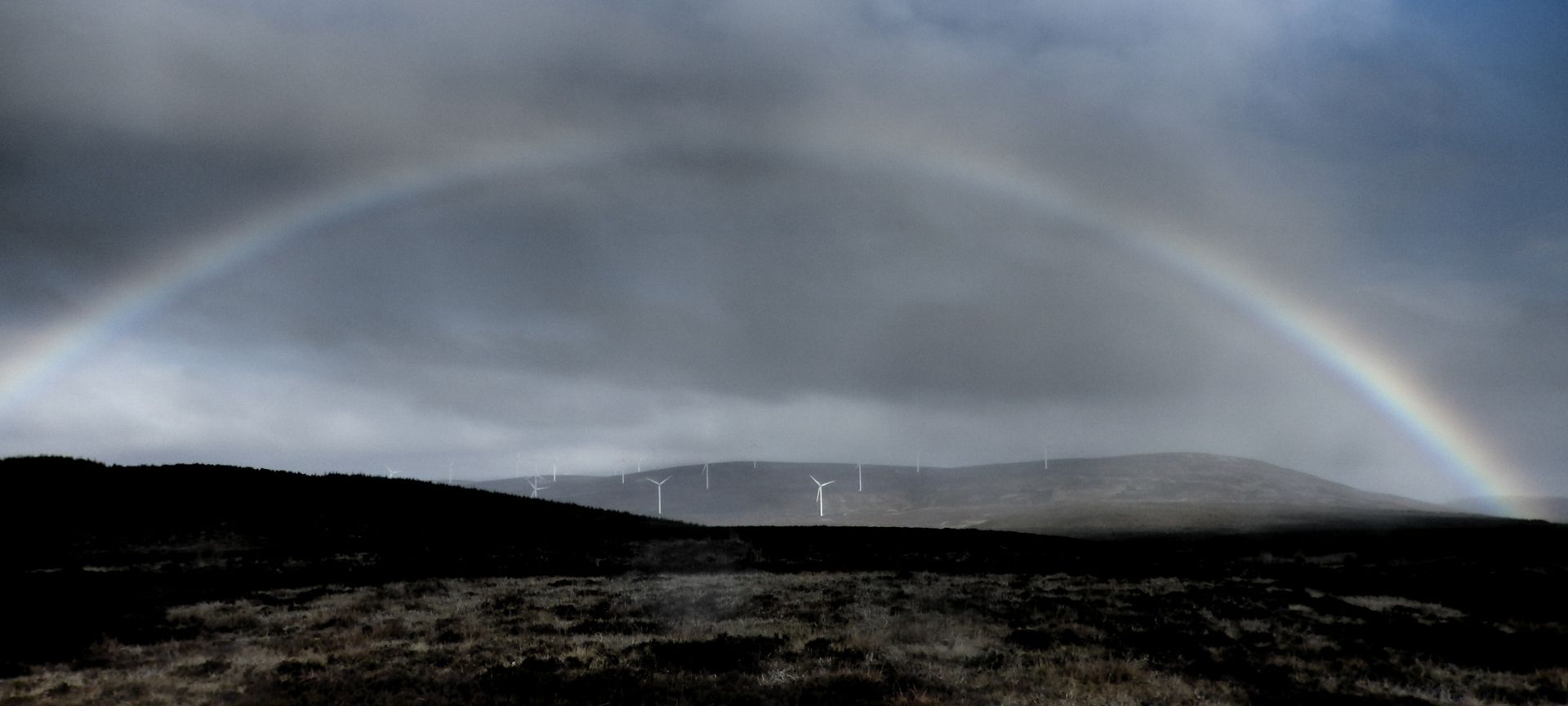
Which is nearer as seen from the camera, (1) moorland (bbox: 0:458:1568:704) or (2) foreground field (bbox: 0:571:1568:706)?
(2) foreground field (bbox: 0:571:1568:706)

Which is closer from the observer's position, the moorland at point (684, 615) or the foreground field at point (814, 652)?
the foreground field at point (814, 652)

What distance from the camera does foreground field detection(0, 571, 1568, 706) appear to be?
18953 mm

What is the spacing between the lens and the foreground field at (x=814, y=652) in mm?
18953

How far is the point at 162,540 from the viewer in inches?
2211

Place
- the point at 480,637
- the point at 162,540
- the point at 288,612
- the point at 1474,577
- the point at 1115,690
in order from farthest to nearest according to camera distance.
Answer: the point at 162,540
the point at 1474,577
the point at 288,612
the point at 480,637
the point at 1115,690

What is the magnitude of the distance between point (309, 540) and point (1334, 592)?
60475 mm

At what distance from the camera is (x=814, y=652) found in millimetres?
23344

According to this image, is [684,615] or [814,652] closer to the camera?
[814,652]

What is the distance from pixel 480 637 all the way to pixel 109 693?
9279 mm

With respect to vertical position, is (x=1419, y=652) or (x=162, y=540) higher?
(x=162, y=540)

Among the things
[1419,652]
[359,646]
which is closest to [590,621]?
[359,646]

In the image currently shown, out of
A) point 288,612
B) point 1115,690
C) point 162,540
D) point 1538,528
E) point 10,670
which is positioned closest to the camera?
point 1115,690

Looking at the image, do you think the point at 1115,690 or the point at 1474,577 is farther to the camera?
the point at 1474,577

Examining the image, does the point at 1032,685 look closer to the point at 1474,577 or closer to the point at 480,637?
the point at 480,637
